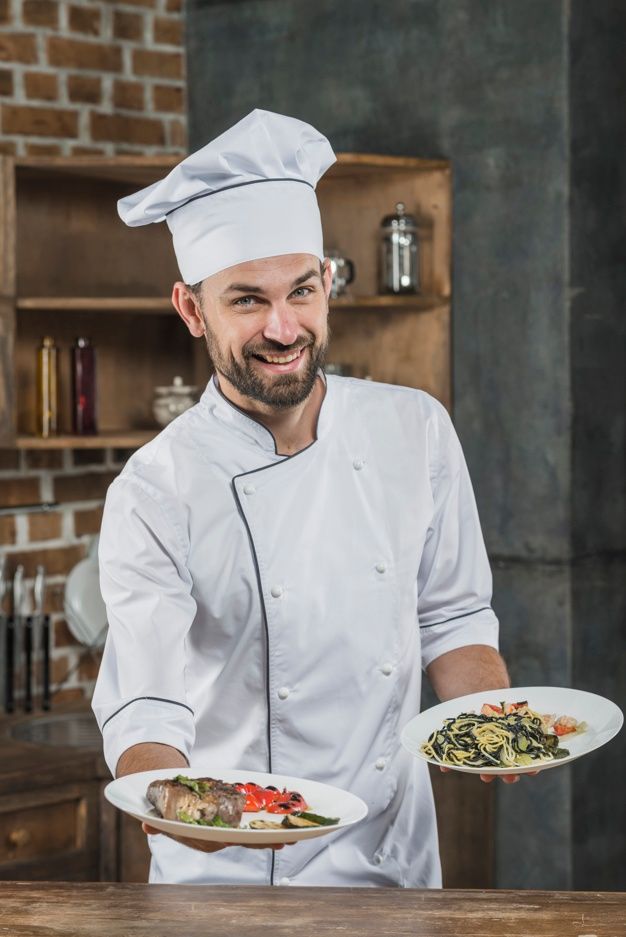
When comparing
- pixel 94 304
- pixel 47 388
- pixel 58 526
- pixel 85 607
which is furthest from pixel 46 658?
pixel 94 304

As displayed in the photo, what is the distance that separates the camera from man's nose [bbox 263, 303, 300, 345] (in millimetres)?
1793

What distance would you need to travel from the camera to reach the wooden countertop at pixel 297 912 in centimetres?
145

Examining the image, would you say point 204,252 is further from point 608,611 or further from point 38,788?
point 608,611

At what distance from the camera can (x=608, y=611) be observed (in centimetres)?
321

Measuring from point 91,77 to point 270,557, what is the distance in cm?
210

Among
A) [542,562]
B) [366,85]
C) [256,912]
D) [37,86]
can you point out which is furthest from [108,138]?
[256,912]

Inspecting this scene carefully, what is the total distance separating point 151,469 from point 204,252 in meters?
0.31

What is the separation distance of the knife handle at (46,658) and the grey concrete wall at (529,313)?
1118mm

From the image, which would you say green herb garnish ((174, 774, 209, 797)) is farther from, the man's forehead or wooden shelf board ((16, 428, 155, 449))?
wooden shelf board ((16, 428, 155, 449))

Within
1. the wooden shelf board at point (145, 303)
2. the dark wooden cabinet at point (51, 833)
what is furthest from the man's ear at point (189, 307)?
the dark wooden cabinet at point (51, 833)

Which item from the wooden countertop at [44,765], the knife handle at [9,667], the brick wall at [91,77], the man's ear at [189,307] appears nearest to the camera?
the man's ear at [189,307]

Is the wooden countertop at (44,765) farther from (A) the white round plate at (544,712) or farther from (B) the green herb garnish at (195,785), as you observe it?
(B) the green herb garnish at (195,785)

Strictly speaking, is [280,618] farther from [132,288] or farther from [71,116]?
[71,116]

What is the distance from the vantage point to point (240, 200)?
1.90 meters
